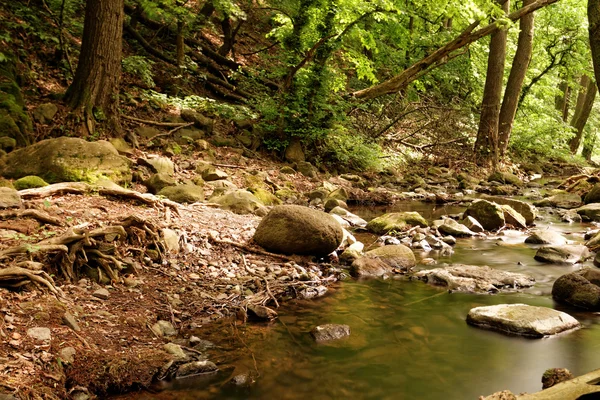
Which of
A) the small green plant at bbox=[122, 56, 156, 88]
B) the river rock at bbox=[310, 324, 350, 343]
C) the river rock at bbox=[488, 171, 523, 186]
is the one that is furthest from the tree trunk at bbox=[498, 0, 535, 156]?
the river rock at bbox=[310, 324, 350, 343]

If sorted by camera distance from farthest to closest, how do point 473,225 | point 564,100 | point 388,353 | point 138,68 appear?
point 564,100
point 138,68
point 473,225
point 388,353

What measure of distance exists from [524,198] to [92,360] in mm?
13247

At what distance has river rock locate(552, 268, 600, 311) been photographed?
525cm

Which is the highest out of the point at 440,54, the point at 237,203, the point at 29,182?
the point at 440,54

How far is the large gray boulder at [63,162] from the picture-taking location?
682cm

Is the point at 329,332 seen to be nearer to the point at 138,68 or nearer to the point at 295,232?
the point at 295,232

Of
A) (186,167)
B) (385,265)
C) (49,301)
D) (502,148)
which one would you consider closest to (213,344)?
(49,301)

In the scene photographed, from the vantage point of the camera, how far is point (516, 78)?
17906 mm

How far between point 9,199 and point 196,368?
2914 mm

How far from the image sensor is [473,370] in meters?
4.02

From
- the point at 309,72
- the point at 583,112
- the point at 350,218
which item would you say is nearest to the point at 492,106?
the point at 309,72

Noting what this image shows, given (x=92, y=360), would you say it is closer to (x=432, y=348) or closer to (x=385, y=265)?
(x=432, y=348)

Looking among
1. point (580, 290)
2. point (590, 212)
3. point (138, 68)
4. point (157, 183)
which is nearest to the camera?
point (580, 290)

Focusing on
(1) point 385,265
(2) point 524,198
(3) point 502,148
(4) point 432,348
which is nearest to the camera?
(4) point 432,348
